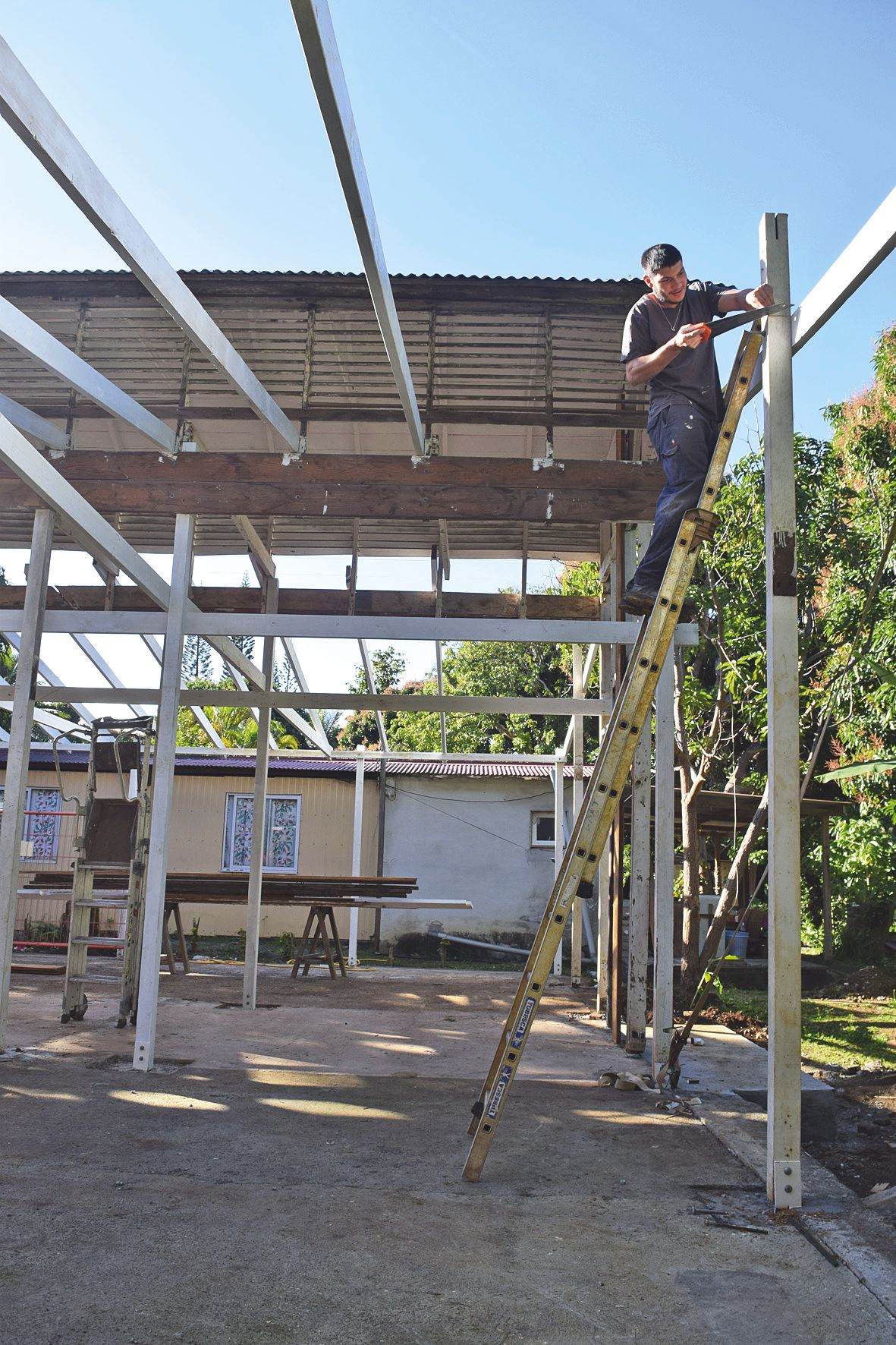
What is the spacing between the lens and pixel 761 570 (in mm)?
11438

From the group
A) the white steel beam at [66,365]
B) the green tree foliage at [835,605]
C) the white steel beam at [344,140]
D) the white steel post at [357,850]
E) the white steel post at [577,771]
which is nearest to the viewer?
the white steel beam at [344,140]

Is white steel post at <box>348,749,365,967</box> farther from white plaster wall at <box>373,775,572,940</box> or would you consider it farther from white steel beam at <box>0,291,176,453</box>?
white steel beam at <box>0,291,176,453</box>

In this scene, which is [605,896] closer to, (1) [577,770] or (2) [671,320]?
(1) [577,770]

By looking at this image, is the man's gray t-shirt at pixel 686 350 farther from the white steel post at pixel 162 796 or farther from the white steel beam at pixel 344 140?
the white steel post at pixel 162 796

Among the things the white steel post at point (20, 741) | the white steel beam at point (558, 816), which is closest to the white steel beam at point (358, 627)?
the white steel post at point (20, 741)

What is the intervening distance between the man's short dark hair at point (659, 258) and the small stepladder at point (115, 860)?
5.63 meters

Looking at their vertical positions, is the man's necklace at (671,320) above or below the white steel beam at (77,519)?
above

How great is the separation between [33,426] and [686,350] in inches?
188

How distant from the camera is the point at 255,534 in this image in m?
9.45

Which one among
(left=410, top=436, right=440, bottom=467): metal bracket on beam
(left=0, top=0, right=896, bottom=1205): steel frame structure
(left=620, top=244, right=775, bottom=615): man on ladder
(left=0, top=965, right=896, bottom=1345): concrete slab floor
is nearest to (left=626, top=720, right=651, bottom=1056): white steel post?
(left=0, top=0, right=896, bottom=1205): steel frame structure

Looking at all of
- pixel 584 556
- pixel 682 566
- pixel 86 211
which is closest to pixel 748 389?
pixel 682 566

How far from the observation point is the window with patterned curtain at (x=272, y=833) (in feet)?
55.9

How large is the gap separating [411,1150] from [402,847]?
41.4ft

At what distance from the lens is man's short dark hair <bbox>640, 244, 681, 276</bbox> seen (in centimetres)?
407
